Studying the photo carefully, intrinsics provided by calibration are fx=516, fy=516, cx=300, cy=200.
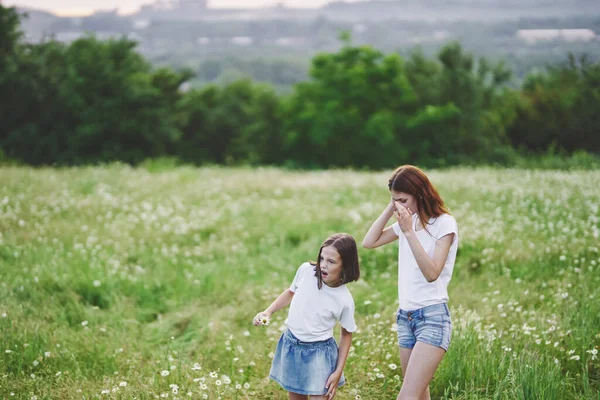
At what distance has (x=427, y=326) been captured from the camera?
3.61 metres

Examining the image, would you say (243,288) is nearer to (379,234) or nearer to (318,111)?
(379,234)

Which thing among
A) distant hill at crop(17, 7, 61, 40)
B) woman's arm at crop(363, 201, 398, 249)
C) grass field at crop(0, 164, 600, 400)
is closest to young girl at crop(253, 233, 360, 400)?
woman's arm at crop(363, 201, 398, 249)

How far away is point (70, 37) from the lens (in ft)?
130

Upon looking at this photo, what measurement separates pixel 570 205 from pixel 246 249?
255 inches

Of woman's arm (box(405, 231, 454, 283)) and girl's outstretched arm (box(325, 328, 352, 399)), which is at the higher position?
woman's arm (box(405, 231, 454, 283))

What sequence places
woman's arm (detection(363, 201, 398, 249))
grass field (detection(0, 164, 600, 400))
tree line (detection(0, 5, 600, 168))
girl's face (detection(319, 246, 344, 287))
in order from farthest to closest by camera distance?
tree line (detection(0, 5, 600, 168)), grass field (detection(0, 164, 600, 400)), woman's arm (detection(363, 201, 398, 249)), girl's face (detection(319, 246, 344, 287))

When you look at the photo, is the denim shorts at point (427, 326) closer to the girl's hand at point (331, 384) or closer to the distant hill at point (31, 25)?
the girl's hand at point (331, 384)

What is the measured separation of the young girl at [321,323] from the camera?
3.60m

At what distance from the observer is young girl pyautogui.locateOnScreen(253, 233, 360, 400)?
3602 mm

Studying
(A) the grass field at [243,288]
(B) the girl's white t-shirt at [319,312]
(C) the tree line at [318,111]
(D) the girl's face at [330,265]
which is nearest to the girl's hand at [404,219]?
(D) the girl's face at [330,265]

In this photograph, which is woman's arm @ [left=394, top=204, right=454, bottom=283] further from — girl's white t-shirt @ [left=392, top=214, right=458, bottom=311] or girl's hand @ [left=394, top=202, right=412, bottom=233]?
girl's white t-shirt @ [left=392, top=214, right=458, bottom=311]

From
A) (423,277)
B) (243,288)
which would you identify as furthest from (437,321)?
(243,288)

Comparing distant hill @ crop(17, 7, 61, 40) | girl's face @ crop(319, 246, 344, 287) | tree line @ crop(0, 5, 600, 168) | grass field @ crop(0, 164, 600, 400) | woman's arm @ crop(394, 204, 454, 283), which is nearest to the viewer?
woman's arm @ crop(394, 204, 454, 283)

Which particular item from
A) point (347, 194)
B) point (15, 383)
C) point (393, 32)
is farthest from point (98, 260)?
point (393, 32)
